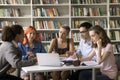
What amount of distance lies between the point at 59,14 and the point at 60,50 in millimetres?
2244

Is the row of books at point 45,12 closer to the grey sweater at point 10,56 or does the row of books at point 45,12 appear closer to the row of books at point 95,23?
the row of books at point 95,23

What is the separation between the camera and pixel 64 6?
21.1ft

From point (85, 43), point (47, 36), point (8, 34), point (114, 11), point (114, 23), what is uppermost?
point (114, 11)

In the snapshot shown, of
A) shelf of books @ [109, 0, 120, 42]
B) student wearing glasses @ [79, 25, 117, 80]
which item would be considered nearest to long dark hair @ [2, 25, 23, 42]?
student wearing glasses @ [79, 25, 117, 80]

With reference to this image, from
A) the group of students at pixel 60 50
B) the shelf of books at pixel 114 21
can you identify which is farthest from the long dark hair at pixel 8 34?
the shelf of books at pixel 114 21

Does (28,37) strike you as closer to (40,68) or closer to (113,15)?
(40,68)

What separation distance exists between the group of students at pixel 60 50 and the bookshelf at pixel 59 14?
1.92 m

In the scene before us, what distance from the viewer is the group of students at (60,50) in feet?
10.1

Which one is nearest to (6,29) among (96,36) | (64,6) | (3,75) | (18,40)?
(18,40)

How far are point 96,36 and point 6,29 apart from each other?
115 centimetres

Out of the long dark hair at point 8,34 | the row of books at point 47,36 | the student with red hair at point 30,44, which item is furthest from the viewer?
the row of books at point 47,36

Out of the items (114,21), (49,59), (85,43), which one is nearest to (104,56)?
(49,59)

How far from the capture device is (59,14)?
6375 millimetres

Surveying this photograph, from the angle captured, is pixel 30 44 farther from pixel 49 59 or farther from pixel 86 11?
pixel 86 11
